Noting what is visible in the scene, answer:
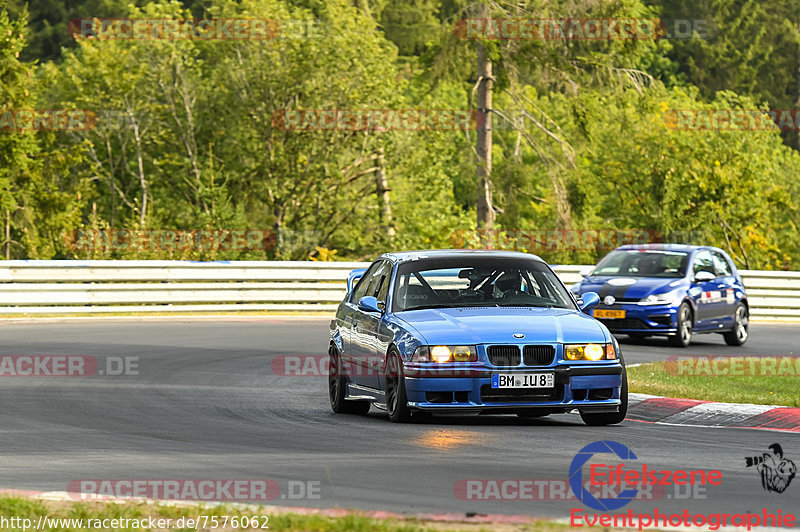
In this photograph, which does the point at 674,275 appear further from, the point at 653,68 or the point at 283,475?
the point at 653,68

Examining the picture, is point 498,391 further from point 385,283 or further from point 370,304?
point 385,283

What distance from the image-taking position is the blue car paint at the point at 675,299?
21844 mm

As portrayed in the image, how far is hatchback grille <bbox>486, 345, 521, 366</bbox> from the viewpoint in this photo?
36.1 ft

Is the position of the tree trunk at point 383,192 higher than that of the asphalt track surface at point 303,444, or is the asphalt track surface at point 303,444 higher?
the tree trunk at point 383,192

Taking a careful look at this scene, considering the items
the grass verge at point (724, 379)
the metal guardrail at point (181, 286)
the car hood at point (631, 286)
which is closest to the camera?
the grass verge at point (724, 379)

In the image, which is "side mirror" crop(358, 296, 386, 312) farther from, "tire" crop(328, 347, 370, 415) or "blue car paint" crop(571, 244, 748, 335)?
"blue car paint" crop(571, 244, 748, 335)

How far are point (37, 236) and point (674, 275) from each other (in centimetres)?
2083

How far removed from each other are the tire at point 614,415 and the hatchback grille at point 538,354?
65cm

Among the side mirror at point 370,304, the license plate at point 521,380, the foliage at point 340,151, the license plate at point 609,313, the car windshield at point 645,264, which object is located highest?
the foliage at point 340,151

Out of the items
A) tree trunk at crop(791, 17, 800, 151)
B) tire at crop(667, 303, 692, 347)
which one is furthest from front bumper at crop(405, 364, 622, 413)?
tree trunk at crop(791, 17, 800, 151)

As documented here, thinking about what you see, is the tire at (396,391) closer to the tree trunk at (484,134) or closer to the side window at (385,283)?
the side window at (385,283)

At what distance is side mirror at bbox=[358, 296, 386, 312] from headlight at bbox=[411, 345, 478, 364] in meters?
1.23

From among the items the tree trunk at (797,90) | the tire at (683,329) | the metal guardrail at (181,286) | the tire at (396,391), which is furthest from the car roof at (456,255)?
the tree trunk at (797,90)

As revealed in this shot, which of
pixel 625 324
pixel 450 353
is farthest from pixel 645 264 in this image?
pixel 450 353
